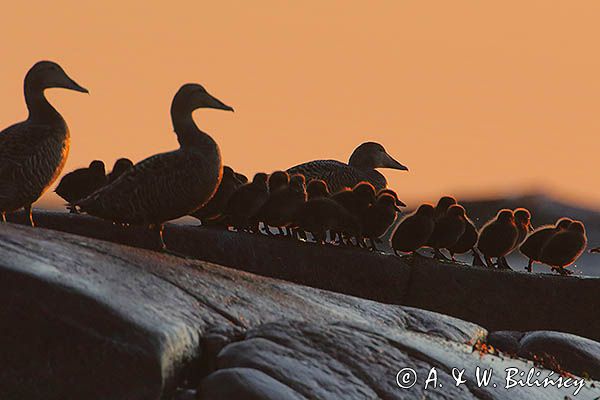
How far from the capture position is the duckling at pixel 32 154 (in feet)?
29.8

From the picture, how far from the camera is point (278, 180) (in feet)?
45.1

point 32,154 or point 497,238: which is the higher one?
point 32,154

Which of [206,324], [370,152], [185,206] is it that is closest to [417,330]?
[185,206]

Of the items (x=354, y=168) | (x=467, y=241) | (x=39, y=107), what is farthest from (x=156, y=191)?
(x=354, y=168)

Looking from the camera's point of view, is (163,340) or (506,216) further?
(506,216)

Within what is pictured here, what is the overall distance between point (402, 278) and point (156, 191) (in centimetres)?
378

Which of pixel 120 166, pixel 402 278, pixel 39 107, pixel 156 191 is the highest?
pixel 39 107

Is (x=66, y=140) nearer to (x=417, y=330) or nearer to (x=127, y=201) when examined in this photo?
(x=127, y=201)

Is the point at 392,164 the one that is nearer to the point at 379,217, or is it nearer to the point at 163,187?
the point at 379,217

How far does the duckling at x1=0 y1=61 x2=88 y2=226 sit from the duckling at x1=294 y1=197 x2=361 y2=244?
3628 mm

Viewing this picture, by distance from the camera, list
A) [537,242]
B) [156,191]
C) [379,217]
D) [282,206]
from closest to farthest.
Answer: [156,191] < [282,206] < [379,217] < [537,242]

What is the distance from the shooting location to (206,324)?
6953 millimetres

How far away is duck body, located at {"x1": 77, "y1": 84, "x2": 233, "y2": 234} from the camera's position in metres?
8.99

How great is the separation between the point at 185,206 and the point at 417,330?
208 cm
